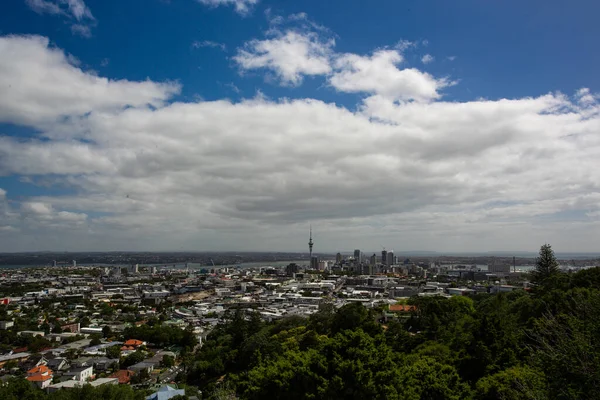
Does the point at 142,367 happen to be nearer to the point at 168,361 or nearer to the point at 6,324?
the point at 168,361

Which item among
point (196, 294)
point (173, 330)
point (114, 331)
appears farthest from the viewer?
point (196, 294)

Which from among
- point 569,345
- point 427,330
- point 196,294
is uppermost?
point 569,345

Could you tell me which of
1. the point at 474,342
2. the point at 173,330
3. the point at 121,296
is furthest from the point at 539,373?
the point at 121,296

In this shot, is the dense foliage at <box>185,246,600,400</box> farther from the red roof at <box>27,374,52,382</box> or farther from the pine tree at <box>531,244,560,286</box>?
the red roof at <box>27,374,52,382</box>

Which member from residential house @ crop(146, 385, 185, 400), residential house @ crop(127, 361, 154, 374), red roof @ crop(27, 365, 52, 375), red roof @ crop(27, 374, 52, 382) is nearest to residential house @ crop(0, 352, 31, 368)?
red roof @ crop(27, 365, 52, 375)

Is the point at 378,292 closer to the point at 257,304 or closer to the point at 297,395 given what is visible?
the point at 257,304

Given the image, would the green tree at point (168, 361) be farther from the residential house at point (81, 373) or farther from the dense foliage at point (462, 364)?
the dense foliage at point (462, 364)

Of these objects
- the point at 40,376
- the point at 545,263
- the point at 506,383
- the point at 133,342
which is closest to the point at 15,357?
the point at 133,342

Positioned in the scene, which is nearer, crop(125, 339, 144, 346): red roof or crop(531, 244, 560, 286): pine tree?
crop(531, 244, 560, 286): pine tree
